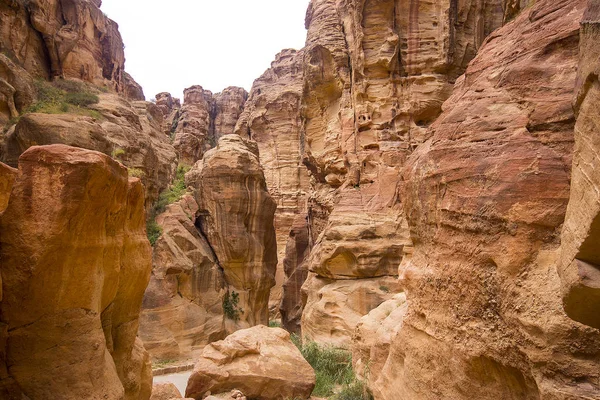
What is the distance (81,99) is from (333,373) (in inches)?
593

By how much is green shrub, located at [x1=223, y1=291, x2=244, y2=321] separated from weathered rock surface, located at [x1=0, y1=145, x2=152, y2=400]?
47.0 ft

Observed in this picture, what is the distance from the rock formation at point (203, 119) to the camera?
38.2 m

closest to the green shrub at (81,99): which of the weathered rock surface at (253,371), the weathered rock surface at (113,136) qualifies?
the weathered rock surface at (113,136)

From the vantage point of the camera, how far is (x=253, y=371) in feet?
27.6

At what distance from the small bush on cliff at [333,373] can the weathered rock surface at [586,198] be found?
6.17 metres

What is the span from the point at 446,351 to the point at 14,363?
416 centimetres

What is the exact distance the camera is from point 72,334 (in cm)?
407

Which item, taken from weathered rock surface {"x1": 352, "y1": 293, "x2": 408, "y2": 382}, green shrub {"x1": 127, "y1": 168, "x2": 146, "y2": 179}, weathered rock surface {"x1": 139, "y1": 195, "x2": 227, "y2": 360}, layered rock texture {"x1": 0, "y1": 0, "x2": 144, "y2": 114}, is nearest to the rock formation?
layered rock texture {"x1": 0, "y1": 0, "x2": 144, "y2": 114}

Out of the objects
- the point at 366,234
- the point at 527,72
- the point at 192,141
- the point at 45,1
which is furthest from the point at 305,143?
the point at 192,141

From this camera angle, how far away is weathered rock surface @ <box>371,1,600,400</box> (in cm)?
335

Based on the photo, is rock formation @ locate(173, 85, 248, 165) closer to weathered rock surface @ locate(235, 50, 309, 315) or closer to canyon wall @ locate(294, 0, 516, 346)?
→ weathered rock surface @ locate(235, 50, 309, 315)

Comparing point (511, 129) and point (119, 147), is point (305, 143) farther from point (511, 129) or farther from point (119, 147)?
point (511, 129)

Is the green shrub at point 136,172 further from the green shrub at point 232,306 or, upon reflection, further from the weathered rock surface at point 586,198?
the weathered rock surface at point 586,198

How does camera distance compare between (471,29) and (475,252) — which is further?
(471,29)
